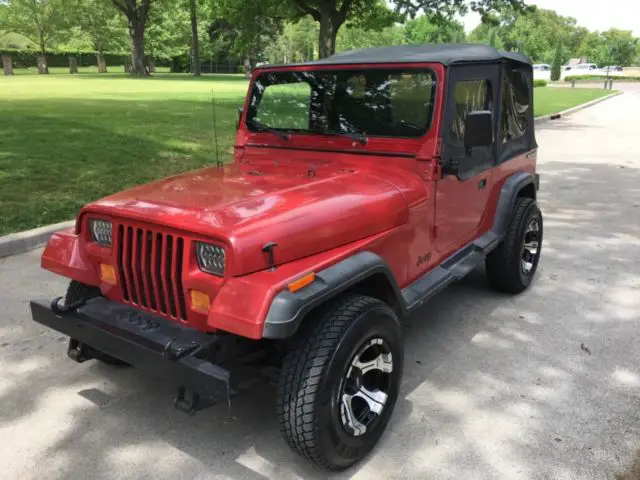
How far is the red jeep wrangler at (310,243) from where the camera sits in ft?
7.97

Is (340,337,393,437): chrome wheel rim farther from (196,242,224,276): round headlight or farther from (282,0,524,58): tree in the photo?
(282,0,524,58): tree

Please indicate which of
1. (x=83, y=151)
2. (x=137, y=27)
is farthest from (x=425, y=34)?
(x=83, y=151)

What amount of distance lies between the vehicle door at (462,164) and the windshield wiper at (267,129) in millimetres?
1062

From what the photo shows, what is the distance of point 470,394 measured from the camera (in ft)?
10.9

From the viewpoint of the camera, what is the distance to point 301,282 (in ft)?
7.88

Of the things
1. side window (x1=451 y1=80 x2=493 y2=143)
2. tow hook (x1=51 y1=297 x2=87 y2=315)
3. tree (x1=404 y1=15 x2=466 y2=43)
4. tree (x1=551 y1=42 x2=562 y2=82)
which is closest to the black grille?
tow hook (x1=51 y1=297 x2=87 y2=315)

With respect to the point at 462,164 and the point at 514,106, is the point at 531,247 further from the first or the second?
the point at 462,164

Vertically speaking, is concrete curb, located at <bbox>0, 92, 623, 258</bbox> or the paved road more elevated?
concrete curb, located at <bbox>0, 92, 623, 258</bbox>

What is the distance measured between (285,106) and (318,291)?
6.51 feet

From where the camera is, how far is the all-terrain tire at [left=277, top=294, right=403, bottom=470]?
Result: 2404 mm

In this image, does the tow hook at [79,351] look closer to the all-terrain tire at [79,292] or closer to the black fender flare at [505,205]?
the all-terrain tire at [79,292]

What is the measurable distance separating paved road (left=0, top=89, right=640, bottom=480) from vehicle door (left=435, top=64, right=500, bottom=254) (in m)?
0.78

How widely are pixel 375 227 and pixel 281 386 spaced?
0.98m

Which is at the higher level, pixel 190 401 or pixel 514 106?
pixel 514 106
